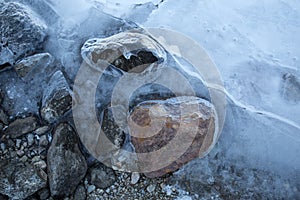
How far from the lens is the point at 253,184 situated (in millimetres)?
1853

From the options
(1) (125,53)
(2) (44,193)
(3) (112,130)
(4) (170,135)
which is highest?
(1) (125,53)

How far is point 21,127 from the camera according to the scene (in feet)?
6.38

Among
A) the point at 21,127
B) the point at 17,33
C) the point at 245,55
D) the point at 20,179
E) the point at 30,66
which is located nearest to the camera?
the point at 20,179

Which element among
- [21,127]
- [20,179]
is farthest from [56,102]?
[20,179]

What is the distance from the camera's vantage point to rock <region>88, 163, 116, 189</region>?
1874 mm

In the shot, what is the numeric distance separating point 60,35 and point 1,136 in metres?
0.82

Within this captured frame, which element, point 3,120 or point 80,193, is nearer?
point 80,193

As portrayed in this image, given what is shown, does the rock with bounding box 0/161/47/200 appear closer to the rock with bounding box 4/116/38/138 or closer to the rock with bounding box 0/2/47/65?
the rock with bounding box 4/116/38/138

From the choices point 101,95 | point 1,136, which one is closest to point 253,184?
point 101,95

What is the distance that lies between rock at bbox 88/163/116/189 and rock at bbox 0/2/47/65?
3.06 ft

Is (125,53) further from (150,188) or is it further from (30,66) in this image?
(150,188)

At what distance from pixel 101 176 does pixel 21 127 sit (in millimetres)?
578

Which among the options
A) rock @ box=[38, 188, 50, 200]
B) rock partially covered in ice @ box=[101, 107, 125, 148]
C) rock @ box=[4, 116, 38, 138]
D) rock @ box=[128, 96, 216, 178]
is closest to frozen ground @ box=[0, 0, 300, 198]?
rock @ box=[128, 96, 216, 178]

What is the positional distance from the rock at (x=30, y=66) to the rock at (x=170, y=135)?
27.8 inches
